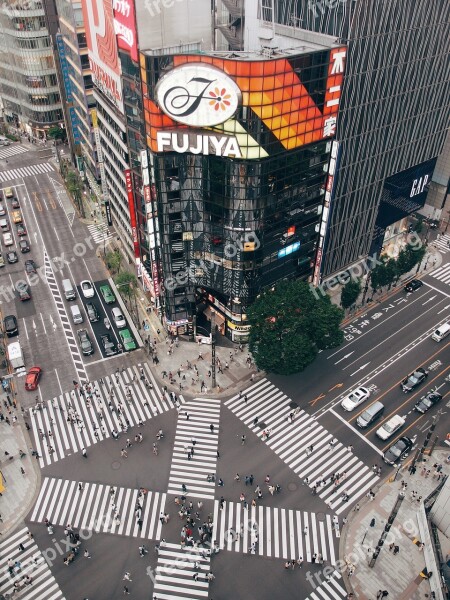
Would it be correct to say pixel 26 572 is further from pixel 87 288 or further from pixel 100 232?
pixel 100 232

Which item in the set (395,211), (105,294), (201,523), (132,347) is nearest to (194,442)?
(201,523)

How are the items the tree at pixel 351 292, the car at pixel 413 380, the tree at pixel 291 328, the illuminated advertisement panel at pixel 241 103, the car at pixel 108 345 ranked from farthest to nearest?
the tree at pixel 351 292 < the car at pixel 108 345 < the car at pixel 413 380 < the tree at pixel 291 328 < the illuminated advertisement panel at pixel 241 103

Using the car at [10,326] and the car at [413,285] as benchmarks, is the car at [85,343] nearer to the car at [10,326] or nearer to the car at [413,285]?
the car at [10,326]

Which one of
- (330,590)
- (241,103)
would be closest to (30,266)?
(241,103)

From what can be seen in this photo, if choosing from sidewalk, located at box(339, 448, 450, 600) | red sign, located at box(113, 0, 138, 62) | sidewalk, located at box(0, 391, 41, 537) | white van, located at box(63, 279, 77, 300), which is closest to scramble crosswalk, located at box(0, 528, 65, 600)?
sidewalk, located at box(0, 391, 41, 537)

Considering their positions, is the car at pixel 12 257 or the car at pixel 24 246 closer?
the car at pixel 12 257

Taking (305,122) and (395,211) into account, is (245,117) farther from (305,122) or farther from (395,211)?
(395,211)

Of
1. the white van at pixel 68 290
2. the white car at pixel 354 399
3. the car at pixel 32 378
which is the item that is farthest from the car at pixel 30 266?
the white car at pixel 354 399
